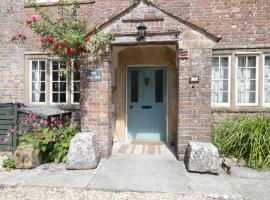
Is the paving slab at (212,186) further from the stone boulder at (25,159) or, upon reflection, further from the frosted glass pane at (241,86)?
the stone boulder at (25,159)

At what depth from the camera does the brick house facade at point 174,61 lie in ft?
16.7

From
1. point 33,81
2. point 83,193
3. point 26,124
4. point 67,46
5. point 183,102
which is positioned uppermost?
point 67,46

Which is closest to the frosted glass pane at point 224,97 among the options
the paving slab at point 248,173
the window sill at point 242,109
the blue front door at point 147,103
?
the window sill at point 242,109

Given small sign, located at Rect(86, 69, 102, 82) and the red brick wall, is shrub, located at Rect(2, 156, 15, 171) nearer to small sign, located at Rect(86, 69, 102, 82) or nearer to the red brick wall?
small sign, located at Rect(86, 69, 102, 82)

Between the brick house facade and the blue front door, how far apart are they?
144 millimetres

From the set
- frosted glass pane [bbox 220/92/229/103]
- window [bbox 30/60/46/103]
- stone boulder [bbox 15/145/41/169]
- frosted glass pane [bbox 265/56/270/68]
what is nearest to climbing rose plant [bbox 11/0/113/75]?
window [bbox 30/60/46/103]

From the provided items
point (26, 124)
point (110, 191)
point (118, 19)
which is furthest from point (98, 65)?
point (110, 191)

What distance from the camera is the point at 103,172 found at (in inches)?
178

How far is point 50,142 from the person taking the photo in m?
5.14

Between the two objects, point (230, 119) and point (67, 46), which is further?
point (230, 119)

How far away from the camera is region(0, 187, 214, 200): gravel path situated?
3.61m

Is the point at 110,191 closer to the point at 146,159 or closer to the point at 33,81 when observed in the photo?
the point at 146,159

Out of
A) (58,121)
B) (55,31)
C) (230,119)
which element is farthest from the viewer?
(230,119)

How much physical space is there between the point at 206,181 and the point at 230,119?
284cm
